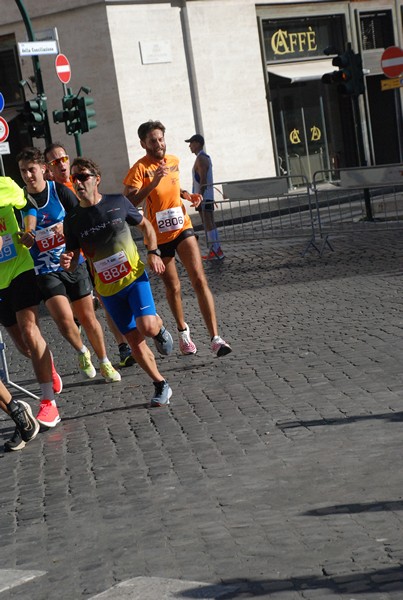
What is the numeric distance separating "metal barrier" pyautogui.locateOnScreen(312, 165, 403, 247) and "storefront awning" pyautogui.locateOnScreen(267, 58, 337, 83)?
15.4 m

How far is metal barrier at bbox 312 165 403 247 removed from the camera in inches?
637

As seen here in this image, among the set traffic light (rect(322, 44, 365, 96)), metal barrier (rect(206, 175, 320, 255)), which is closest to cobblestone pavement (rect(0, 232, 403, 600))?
metal barrier (rect(206, 175, 320, 255))

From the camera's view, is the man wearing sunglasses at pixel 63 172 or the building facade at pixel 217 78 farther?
the building facade at pixel 217 78

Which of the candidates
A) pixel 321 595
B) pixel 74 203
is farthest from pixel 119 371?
pixel 321 595

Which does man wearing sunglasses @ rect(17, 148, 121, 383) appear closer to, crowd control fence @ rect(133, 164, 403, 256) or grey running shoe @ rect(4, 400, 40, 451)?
grey running shoe @ rect(4, 400, 40, 451)

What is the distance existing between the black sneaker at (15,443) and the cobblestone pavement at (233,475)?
7 cm

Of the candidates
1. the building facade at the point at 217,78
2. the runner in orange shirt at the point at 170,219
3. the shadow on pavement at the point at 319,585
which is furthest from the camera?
the building facade at the point at 217,78

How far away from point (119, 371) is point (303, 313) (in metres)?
2.39

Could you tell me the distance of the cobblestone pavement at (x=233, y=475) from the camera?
500 centimetres

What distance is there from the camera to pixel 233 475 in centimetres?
647

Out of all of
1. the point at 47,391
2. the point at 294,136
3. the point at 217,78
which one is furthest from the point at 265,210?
the point at 294,136

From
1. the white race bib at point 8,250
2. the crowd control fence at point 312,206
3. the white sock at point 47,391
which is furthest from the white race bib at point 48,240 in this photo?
the crowd control fence at point 312,206

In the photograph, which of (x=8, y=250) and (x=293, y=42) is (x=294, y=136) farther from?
(x=8, y=250)

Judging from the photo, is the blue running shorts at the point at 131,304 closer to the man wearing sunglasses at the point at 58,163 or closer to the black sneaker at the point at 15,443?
the black sneaker at the point at 15,443
